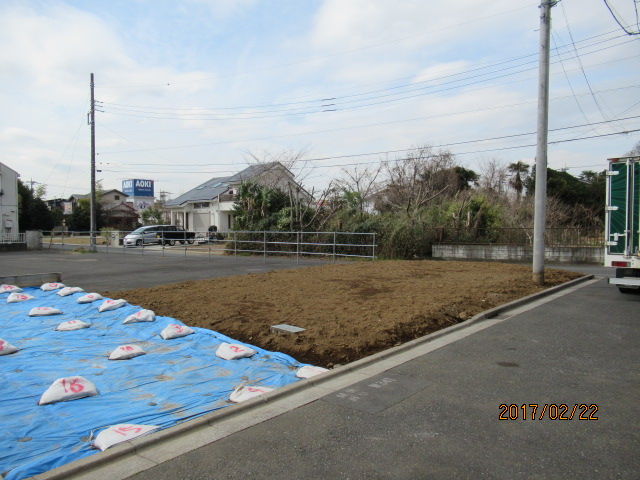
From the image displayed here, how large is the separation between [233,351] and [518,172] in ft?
121

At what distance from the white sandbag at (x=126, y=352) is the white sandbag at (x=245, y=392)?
190cm

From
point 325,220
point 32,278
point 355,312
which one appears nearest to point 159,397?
point 355,312

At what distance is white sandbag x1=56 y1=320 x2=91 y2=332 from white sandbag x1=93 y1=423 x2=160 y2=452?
12.5ft

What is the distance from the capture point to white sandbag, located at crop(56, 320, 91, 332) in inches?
259

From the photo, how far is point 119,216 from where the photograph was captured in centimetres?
5769

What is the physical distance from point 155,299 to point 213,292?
128cm

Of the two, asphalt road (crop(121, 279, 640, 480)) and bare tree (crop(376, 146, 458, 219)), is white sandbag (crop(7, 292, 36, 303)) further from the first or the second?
bare tree (crop(376, 146, 458, 219))

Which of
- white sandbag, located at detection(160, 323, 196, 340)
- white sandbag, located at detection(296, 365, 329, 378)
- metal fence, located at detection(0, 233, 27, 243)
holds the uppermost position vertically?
metal fence, located at detection(0, 233, 27, 243)

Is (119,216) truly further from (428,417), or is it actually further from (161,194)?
(428,417)

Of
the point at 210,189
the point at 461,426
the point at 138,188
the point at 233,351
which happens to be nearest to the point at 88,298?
the point at 233,351

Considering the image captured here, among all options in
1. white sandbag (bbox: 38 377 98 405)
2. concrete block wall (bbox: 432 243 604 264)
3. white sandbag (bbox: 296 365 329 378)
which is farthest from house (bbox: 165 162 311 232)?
white sandbag (bbox: 38 377 98 405)

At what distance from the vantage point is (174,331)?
6227 mm

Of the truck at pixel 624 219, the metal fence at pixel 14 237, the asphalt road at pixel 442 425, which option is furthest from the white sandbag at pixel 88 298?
the metal fence at pixel 14 237

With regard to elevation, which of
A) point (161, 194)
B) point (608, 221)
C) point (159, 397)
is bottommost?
point (159, 397)
